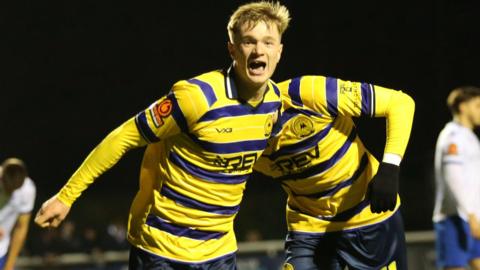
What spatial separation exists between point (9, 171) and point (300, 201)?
3178 mm

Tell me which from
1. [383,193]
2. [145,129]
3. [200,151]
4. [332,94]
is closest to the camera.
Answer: [145,129]

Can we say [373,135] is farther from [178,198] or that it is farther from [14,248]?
[178,198]

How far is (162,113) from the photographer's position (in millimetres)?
3914

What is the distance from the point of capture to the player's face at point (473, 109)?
21.6 ft

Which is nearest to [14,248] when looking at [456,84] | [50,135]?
[456,84]

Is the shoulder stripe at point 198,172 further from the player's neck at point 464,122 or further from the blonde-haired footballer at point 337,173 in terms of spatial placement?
the player's neck at point 464,122

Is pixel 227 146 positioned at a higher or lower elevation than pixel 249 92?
lower

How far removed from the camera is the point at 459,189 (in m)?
6.37

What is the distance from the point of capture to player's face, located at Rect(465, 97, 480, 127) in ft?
21.6

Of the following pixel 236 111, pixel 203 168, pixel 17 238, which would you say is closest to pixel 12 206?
pixel 17 238

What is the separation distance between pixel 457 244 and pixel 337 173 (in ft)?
6.85

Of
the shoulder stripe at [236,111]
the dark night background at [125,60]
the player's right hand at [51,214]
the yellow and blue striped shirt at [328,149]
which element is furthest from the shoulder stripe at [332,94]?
the dark night background at [125,60]

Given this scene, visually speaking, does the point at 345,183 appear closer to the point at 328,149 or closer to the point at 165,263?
the point at 328,149

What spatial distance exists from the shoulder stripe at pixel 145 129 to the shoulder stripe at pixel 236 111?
0.69 feet
